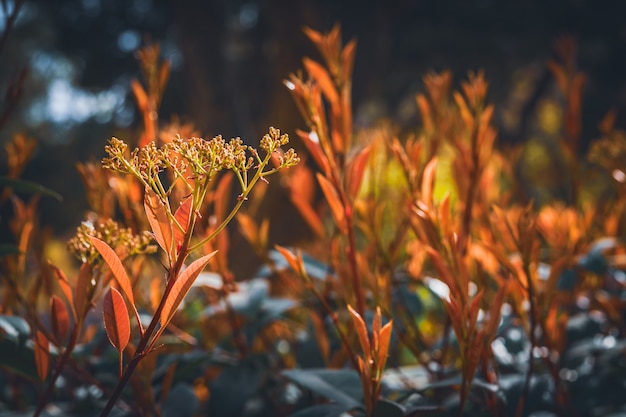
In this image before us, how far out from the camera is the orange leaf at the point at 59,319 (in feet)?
2.22

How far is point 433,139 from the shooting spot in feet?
3.35

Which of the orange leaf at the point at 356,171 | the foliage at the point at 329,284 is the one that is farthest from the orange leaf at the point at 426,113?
the orange leaf at the point at 356,171

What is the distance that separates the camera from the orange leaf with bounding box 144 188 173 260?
0.50 meters

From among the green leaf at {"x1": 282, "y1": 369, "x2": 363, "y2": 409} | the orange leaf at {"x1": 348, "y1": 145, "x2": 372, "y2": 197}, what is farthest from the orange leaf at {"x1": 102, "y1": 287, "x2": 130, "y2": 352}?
the orange leaf at {"x1": 348, "y1": 145, "x2": 372, "y2": 197}

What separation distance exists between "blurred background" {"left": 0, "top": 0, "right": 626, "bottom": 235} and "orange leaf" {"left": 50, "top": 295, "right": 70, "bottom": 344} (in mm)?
3374

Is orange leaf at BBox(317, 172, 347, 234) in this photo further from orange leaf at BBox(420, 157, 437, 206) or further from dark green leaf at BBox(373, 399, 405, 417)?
dark green leaf at BBox(373, 399, 405, 417)

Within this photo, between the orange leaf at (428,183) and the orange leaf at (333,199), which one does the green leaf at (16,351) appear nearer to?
the orange leaf at (333,199)

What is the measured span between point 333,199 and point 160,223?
300 mm

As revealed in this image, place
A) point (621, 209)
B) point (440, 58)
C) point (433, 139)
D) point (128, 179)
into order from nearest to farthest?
point (128, 179) → point (433, 139) → point (621, 209) → point (440, 58)

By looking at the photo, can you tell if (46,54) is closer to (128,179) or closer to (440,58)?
(440,58)

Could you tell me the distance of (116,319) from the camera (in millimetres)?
525

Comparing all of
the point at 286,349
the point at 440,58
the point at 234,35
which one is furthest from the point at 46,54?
the point at 286,349

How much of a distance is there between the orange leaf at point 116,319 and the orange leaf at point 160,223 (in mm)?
62

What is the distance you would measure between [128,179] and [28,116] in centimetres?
1541
